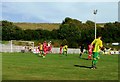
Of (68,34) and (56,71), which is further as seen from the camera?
(68,34)

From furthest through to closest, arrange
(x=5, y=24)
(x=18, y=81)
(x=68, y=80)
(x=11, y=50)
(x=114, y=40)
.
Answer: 1. (x=5, y=24)
2. (x=114, y=40)
3. (x=11, y=50)
4. (x=68, y=80)
5. (x=18, y=81)

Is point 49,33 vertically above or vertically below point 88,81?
above

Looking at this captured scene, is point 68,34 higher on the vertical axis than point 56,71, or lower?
higher

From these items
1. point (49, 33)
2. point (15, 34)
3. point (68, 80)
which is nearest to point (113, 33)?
point (49, 33)

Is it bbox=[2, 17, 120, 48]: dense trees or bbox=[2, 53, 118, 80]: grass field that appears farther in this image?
bbox=[2, 17, 120, 48]: dense trees

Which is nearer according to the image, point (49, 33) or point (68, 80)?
point (68, 80)

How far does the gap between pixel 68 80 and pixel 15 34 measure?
91.6 metres

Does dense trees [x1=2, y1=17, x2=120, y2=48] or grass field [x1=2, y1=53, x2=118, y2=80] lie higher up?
dense trees [x1=2, y1=17, x2=120, y2=48]

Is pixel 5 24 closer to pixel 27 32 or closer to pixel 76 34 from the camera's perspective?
pixel 27 32

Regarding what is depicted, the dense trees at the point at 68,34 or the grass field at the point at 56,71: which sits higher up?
the dense trees at the point at 68,34

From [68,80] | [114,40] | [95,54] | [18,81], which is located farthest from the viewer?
[114,40]

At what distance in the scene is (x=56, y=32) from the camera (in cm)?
11475

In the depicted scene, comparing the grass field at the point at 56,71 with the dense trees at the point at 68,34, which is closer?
the grass field at the point at 56,71

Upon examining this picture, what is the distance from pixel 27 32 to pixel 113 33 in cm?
2456
